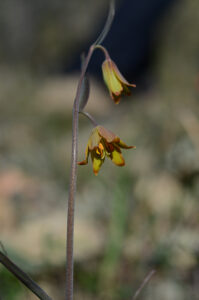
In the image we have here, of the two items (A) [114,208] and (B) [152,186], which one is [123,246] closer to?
(A) [114,208]

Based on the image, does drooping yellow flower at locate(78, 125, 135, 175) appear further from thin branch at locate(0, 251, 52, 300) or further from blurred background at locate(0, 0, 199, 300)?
blurred background at locate(0, 0, 199, 300)

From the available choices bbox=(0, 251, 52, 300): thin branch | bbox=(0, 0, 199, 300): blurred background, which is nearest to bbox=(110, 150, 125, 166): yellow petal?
bbox=(0, 251, 52, 300): thin branch

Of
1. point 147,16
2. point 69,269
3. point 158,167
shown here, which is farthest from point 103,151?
point 147,16

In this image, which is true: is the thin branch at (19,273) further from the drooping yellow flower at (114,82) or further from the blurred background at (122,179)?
the drooping yellow flower at (114,82)

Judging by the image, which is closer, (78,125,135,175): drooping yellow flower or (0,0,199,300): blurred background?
(78,125,135,175): drooping yellow flower

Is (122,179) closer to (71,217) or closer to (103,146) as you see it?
(103,146)

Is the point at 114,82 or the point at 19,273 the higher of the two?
the point at 114,82

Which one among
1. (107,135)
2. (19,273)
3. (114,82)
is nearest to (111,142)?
(107,135)
